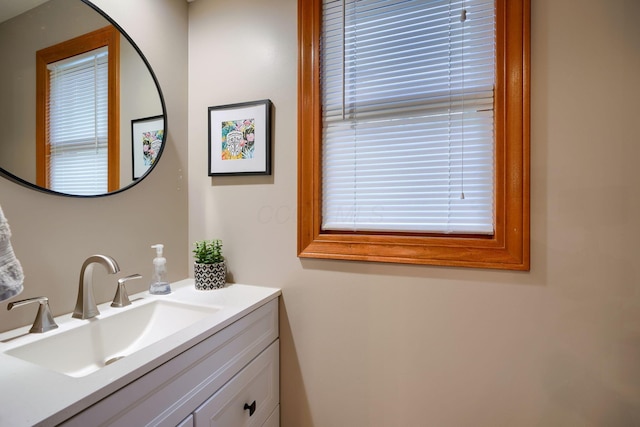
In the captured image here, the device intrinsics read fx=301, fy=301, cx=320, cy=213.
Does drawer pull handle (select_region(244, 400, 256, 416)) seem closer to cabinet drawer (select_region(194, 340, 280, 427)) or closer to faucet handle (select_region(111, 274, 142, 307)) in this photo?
cabinet drawer (select_region(194, 340, 280, 427))

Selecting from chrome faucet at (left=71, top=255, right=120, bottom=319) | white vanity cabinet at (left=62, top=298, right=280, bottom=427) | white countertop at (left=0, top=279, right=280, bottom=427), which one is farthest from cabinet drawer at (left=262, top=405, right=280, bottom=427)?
→ chrome faucet at (left=71, top=255, right=120, bottom=319)

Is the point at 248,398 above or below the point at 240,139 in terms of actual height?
below

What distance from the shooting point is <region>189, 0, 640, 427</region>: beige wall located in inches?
37.7

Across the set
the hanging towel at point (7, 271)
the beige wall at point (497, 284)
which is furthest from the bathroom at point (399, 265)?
the hanging towel at point (7, 271)

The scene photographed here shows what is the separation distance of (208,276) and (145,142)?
0.64 m

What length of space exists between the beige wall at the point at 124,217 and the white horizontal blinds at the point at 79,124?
8 centimetres

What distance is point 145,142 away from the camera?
1286 millimetres

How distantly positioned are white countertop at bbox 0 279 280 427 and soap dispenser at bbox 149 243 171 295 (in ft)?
0.66

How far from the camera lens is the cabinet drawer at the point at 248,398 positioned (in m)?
0.94

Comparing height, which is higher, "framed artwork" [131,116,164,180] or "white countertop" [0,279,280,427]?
"framed artwork" [131,116,164,180]

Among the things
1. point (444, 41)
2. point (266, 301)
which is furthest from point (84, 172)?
point (444, 41)

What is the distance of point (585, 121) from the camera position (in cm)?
98

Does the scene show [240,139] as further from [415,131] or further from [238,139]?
[415,131]

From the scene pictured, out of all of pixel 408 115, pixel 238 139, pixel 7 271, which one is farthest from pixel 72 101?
pixel 408 115
